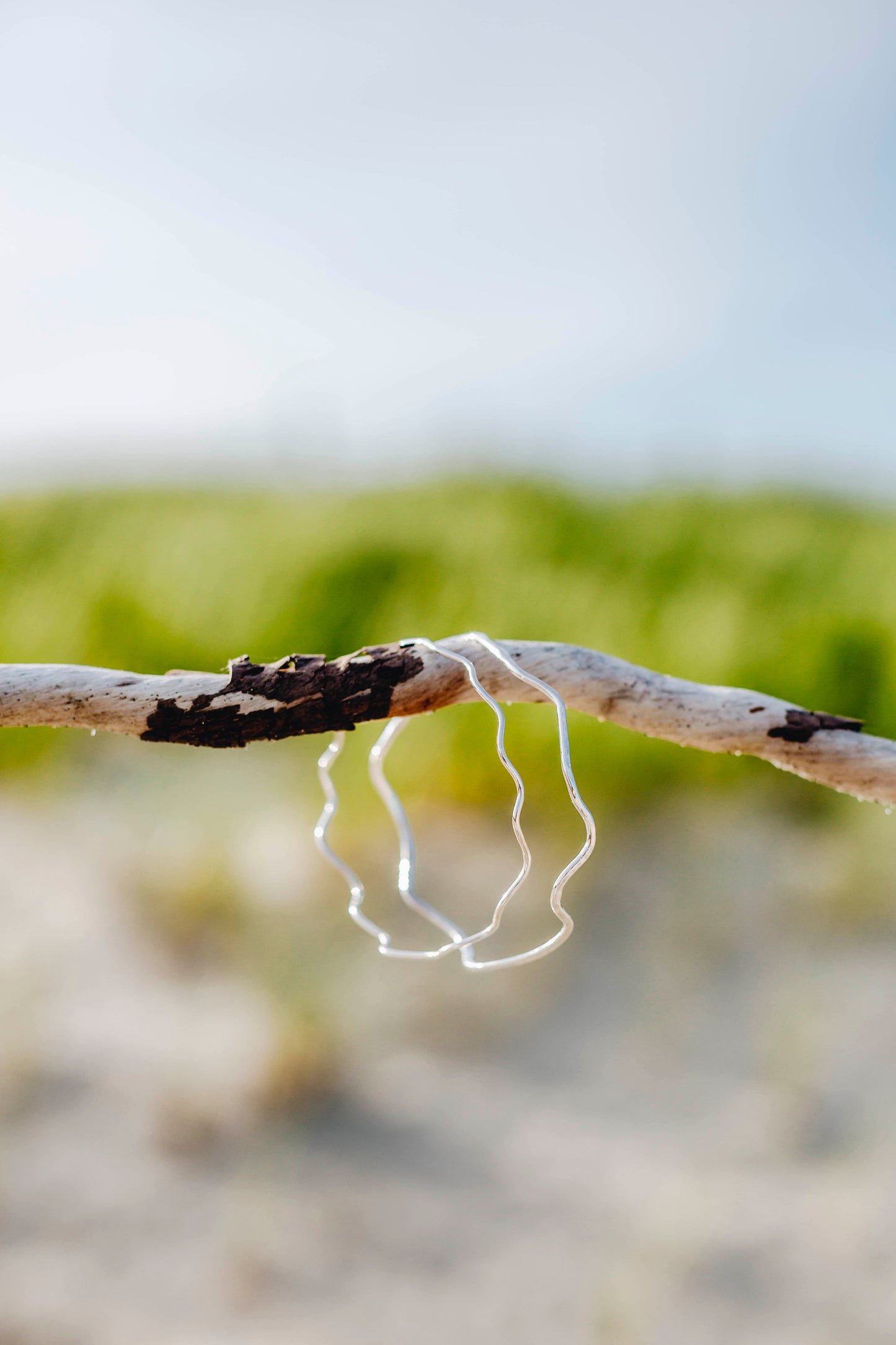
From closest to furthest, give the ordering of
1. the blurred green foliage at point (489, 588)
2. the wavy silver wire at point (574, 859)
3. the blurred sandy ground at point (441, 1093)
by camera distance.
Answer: the wavy silver wire at point (574, 859) < the blurred sandy ground at point (441, 1093) < the blurred green foliage at point (489, 588)

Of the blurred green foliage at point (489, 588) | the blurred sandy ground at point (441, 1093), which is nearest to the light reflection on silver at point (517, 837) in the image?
the blurred sandy ground at point (441, 1093)

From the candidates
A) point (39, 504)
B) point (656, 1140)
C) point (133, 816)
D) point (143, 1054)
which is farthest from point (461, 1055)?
point (39, 504)

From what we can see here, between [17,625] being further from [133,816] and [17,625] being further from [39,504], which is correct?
[133,816]

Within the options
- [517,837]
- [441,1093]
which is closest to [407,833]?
[517,837]

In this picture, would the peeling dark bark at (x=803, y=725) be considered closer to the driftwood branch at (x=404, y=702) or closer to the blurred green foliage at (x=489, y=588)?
the driftwood branch at (x=404, y=702)

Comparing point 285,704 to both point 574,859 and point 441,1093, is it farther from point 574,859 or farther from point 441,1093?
point 441,1093

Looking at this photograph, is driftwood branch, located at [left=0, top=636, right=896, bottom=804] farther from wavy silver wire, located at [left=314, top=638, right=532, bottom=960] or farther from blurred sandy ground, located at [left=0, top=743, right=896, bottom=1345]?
blurred sandy ground, located at [left=0, top=743, right=896, bottom=1345]
